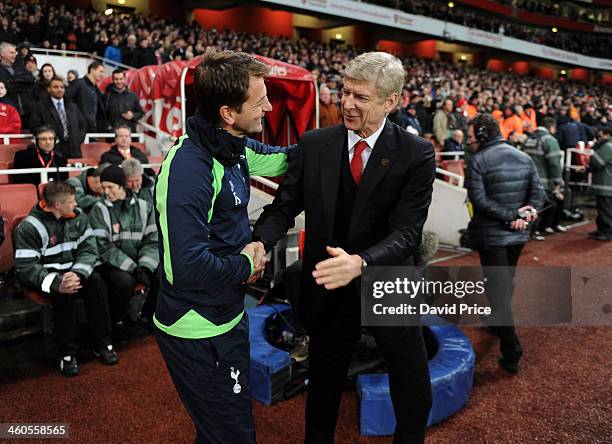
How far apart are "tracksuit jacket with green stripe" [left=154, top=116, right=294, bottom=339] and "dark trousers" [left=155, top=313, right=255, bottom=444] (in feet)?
0.16

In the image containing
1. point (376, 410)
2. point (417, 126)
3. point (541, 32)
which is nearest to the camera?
point (376, 410)

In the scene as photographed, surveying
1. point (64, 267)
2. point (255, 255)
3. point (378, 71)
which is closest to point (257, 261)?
point (255, 255)

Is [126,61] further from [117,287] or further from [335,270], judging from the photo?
[335,270]

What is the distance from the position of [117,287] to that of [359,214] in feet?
9.17

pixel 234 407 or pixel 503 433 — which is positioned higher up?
pixel 234 407

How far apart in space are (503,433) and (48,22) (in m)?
14.0

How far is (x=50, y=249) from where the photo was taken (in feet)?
12.8

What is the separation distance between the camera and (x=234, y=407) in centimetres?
180

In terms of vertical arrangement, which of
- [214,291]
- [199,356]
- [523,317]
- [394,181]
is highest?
[394,181]

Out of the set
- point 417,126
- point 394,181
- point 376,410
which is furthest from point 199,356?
point 417,126

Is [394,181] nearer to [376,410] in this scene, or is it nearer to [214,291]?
[214,291]

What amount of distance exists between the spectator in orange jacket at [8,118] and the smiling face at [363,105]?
6517mm

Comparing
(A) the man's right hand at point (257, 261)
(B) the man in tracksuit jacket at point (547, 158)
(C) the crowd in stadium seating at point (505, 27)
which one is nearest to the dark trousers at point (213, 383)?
(A) the man's right hand at point (257, 261)

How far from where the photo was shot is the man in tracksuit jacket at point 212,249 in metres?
1.61
